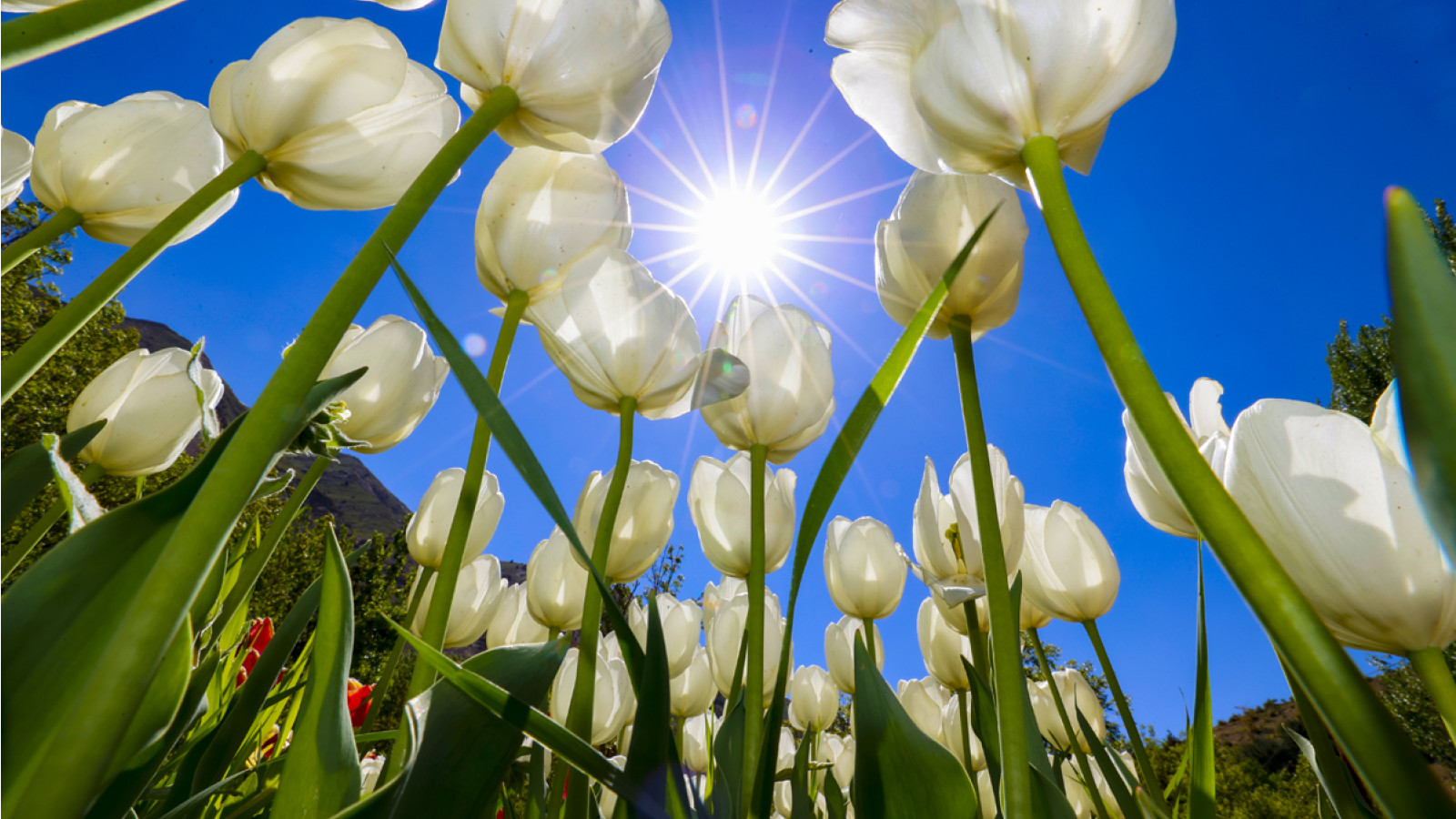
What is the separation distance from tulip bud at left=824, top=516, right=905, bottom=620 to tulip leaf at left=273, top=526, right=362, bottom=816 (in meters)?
1.16

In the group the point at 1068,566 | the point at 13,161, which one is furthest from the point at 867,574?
the point at 13,161

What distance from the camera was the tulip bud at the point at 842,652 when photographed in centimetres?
187

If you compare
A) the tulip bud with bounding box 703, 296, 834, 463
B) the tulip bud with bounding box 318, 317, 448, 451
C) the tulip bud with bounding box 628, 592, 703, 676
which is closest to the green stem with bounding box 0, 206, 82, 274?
the tulip bud with bounding box 318, 317, 448, 451

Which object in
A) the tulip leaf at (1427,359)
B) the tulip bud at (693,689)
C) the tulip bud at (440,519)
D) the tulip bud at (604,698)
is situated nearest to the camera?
the tulip leaf at (1427,359)

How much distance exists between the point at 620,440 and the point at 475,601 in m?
1.06

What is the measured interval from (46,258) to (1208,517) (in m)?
15.0

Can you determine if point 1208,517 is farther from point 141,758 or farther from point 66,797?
point 141,758

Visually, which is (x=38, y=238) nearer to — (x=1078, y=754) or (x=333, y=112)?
(x=333, y=112)

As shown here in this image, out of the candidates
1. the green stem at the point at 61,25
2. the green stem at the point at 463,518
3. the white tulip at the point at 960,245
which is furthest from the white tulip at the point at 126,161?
the white tulip at the point at 960,245

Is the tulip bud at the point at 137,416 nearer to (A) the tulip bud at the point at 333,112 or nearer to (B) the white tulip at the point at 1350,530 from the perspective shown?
(A) the tulip bud at the point at 333,112

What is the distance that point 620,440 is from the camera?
0.69 m

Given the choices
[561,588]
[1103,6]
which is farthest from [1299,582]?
[561,588]

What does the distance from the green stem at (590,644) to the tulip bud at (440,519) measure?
63 cm

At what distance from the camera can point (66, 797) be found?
0.21 m
